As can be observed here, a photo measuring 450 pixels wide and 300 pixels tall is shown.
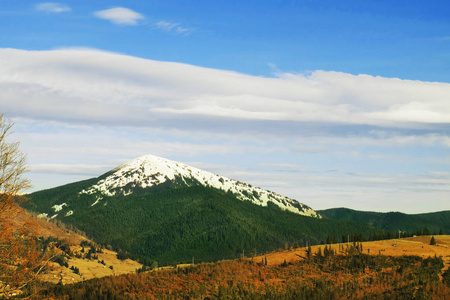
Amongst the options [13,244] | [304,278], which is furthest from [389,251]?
[13,244]

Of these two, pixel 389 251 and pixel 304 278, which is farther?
pixel 389 251

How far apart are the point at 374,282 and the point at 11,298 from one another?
38.7 m

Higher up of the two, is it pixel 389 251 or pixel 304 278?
pixel 389 251

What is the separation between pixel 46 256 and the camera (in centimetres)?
2814

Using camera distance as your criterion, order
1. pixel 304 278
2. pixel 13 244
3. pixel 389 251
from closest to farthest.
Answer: pixel 13 244
pixel 304 278
pixel 389 251

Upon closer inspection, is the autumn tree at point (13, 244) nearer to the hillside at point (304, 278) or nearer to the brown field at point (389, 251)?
the hillside at point (304, 278)

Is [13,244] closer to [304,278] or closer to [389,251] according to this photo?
[304,278]

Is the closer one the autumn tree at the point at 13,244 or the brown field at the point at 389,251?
the autumn tree at the point at 13,244

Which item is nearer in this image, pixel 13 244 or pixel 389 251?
pixel 13 244

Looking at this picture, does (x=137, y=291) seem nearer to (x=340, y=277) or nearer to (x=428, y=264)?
(x=340, y=277)

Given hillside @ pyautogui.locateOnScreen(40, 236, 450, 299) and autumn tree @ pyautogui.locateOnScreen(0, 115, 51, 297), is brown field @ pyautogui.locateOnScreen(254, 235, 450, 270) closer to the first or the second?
hillside @ pyautogui.locateOnScreen(40, 236, 450, 299)

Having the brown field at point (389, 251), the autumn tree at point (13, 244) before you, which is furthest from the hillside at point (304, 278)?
the autumn tree at point (13, 244)

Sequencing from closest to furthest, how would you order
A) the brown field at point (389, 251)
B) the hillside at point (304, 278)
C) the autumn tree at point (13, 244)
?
the autumn tree at point (13, 244) < the hillside at point (304, 278) < the brown field at point (389, 251)

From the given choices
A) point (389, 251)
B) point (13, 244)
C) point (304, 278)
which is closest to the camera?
point (13, 244)
